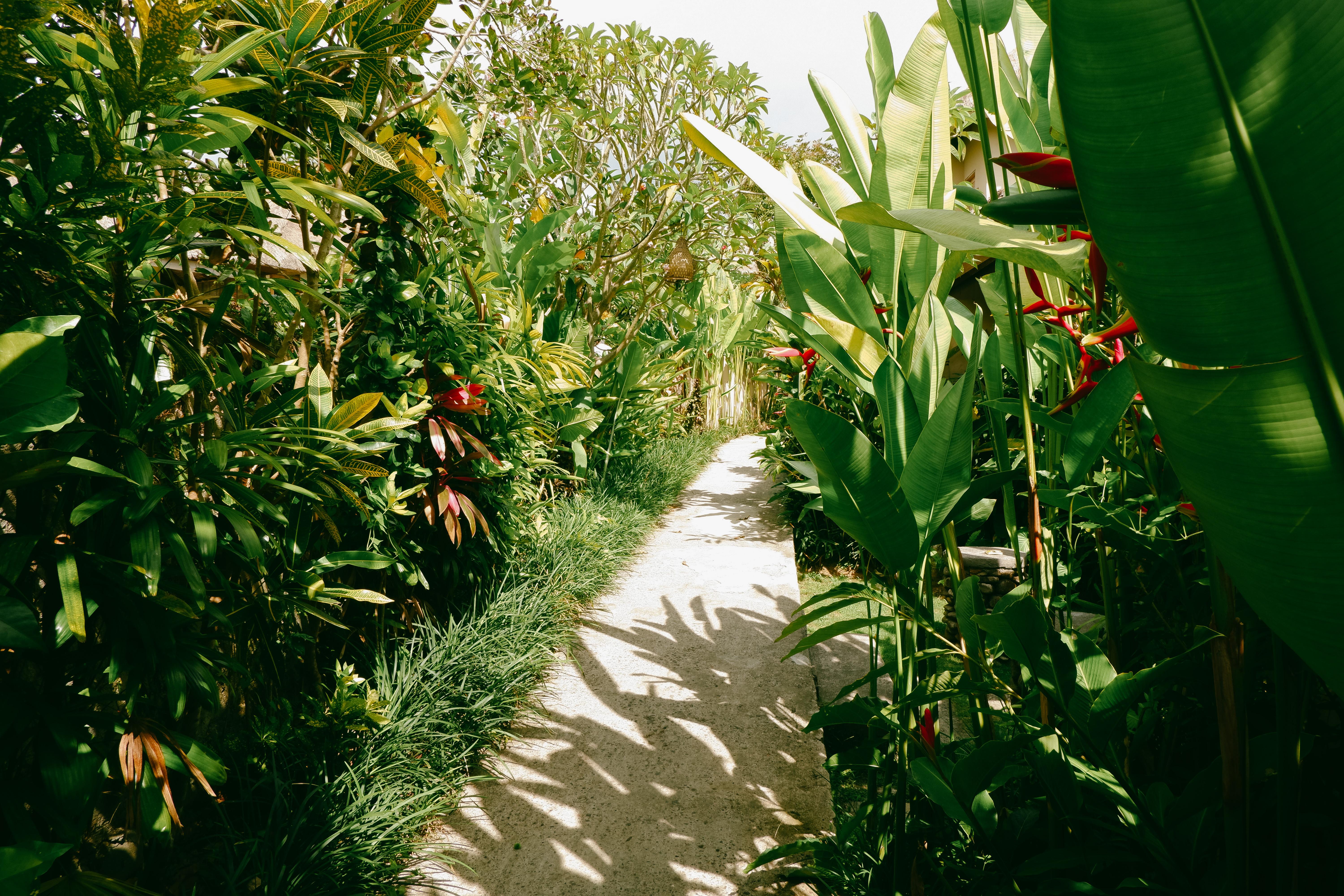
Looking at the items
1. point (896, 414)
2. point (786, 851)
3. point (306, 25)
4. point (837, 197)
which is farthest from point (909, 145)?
point (786, 851)

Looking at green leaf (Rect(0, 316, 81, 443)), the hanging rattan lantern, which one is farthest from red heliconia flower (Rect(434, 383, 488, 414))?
→ the hanging rattan lantern

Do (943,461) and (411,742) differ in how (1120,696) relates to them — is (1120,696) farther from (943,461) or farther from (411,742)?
(411,742)

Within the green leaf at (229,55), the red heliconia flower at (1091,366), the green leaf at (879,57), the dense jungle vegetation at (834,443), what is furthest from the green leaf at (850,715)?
the green leaf at (229,55)

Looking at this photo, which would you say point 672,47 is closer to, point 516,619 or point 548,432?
point 548,432

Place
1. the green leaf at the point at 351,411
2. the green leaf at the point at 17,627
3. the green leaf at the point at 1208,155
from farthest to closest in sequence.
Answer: the green leaf at the point at 351,411 → the green leaf at the point at 17,627 → the green leaf at the point at 1208,155

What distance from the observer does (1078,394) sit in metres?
0.78

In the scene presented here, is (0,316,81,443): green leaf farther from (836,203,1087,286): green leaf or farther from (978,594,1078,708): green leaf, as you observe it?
(978,594,1078,708): green leaf

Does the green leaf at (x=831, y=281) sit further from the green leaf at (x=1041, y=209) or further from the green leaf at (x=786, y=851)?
the green leaf at (x=786, y=851)

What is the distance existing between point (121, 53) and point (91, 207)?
27 centimetres

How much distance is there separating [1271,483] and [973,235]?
24 cm

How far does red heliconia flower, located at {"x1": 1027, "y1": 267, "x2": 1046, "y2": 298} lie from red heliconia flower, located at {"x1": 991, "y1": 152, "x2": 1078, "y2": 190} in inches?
14.8

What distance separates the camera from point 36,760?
923 millimetres

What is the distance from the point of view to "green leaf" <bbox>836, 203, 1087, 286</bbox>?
1.48ft

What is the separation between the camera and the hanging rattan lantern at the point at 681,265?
15.7 ft
